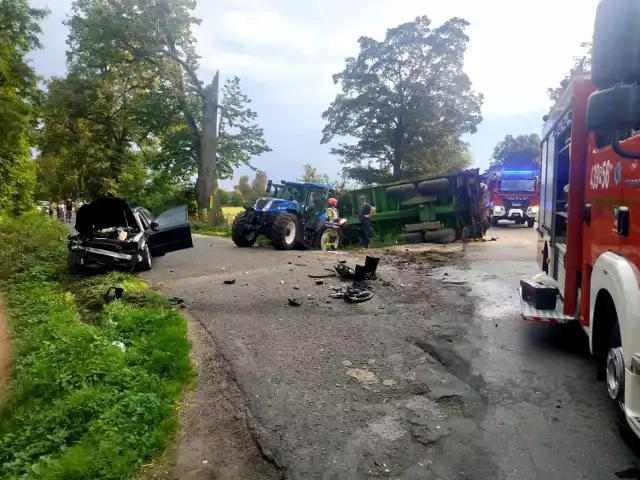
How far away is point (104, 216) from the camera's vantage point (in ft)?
34.4

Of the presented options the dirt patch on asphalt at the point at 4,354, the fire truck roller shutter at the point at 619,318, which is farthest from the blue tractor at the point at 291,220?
the fire truck roller shutter at the point at 619,318

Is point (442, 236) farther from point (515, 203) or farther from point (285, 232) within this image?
point (515, 203)

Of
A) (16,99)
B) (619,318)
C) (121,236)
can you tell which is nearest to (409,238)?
(121,236)

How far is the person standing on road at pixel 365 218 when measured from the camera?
47.4 ft

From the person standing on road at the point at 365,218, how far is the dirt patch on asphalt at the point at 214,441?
33.2ft

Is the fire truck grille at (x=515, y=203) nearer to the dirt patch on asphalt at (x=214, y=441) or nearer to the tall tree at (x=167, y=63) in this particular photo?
the tall tree at (x=167, y=63)

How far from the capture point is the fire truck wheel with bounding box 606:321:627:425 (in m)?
3.14

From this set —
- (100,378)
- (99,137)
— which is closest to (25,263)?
(100,378)

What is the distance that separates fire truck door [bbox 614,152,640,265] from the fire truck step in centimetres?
157

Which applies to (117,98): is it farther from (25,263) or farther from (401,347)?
(401,347)

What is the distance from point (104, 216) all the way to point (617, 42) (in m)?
10.0

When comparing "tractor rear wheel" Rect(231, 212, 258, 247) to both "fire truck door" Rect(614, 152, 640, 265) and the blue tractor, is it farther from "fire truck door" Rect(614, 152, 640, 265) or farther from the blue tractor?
"fire truck door" Rect(614, 152, 640, 265)

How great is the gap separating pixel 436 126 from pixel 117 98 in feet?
69.8

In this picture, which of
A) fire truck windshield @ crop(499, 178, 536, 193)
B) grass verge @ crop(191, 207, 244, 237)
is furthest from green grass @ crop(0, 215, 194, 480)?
fire truck windshield @ crop(499, 178, 536, 193)
